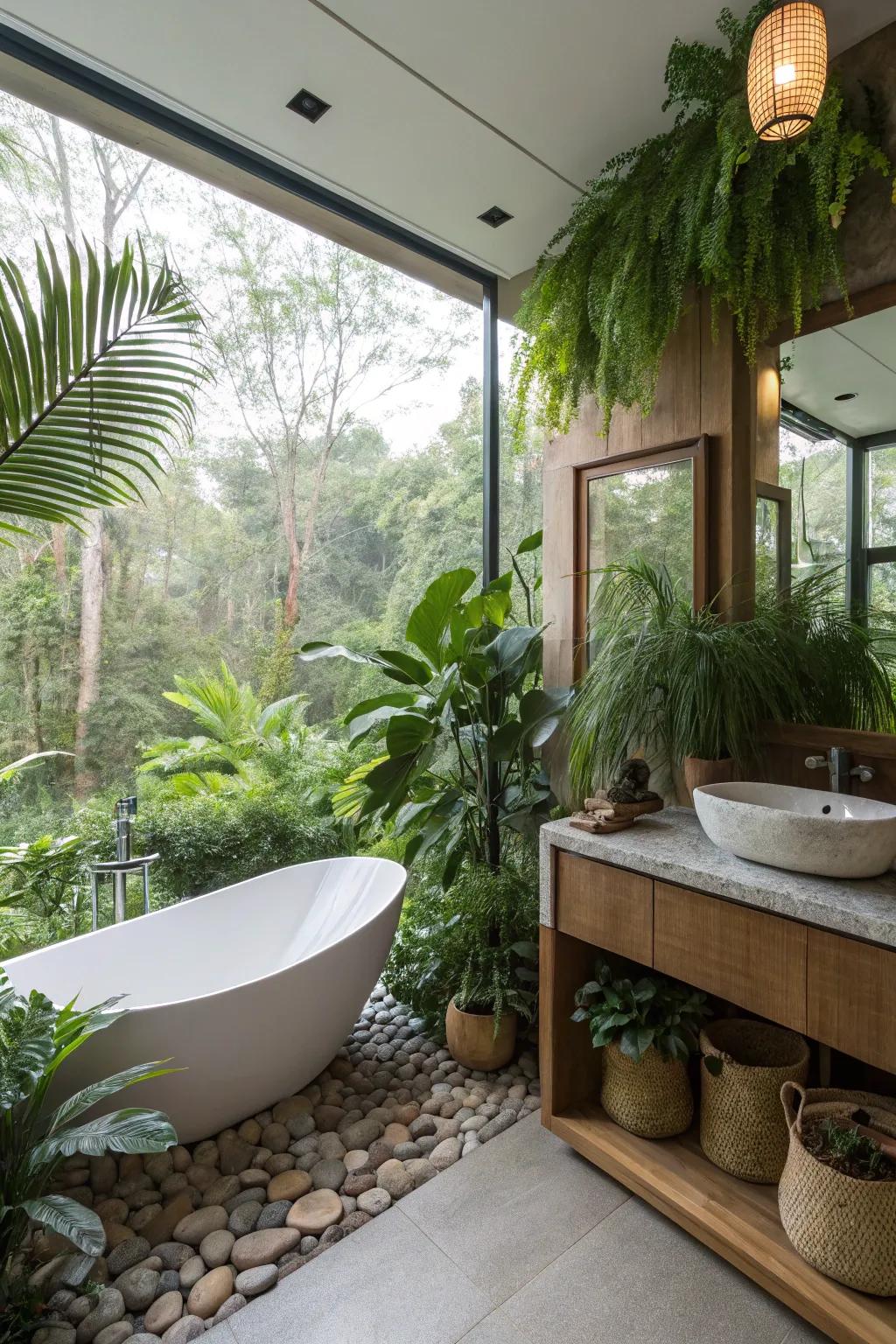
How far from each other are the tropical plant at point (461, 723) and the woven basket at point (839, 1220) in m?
1.26

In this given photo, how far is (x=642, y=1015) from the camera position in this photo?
1.84 m

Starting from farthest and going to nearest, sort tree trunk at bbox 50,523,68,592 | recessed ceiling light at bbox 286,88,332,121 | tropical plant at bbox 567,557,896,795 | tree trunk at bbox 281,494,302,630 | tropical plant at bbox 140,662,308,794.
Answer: tree trunk at bbox 281,494,302,630
tropical plant at bbox 140,662,308,794
tree trunk at bbox 50,523,68,592
recessed ceiling light at bbox 286,88,332,121
tropical plant at bbox 567,557,896,795

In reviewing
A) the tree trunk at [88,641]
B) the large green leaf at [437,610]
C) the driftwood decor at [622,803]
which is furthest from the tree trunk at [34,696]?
the driftwood decor at [622,803]

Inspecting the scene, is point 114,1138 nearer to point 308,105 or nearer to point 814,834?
point 814,834

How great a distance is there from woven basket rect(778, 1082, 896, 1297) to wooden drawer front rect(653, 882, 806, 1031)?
0.29 meters

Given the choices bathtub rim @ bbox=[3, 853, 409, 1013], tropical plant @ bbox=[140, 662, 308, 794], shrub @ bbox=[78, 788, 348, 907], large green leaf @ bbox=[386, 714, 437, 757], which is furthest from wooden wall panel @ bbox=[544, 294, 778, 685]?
tropical plant @ bbox=[140, 662, 308, 794]

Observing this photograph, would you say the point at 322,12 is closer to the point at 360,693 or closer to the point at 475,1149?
the point at 360,693

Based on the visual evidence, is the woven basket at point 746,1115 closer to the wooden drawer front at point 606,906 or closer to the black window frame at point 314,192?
the wooden drawer front at point 606,906

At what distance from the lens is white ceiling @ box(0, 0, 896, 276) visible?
68.6 inches

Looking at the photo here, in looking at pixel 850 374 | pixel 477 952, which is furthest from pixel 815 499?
pixel 477 952

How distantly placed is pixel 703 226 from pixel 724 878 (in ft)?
5.41

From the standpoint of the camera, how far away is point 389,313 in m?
3.96

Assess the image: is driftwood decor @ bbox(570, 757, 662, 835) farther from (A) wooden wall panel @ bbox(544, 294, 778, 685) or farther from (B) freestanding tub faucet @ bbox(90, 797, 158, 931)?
(B) freestanding tub faucet @ bbox(90, 797, 158, 931)

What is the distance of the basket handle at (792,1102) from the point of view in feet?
4.98
